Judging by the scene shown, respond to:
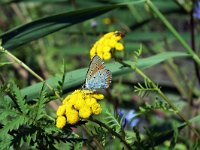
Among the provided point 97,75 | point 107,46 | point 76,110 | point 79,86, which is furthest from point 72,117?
A: point 79,86

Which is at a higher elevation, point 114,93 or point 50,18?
point 50,18

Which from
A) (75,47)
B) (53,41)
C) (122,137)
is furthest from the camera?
(53,41)

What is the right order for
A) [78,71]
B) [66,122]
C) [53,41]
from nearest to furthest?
[66,122], [78,71], [53,41]

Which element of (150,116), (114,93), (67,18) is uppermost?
(67,18)

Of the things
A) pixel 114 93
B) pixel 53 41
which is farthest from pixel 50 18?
pixel 53 41

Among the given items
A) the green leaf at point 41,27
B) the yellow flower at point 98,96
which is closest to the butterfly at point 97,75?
the yellow flower at point 98,96

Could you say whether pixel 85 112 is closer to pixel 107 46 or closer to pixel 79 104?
pixel 79 104

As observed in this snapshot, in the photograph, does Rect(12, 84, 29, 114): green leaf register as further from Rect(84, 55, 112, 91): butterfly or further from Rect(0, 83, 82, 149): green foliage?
Rect(84, 55, 112, 91): butterfly

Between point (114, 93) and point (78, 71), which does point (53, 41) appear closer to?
point (114, 93)
